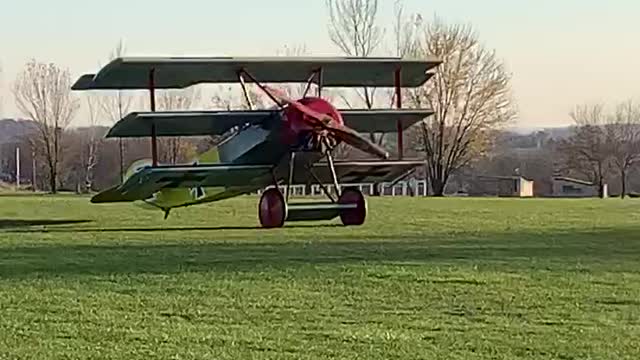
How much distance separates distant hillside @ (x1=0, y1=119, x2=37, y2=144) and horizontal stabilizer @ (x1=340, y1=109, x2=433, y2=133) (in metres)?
43.8

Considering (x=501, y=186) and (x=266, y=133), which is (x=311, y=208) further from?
(x=501, y=186)

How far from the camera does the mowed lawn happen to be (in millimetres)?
7113

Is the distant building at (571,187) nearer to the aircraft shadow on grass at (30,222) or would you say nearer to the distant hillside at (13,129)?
the distant hillside at (13,129)

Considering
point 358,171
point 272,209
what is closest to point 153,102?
point 272,209

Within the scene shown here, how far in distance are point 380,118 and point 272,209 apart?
4.14m

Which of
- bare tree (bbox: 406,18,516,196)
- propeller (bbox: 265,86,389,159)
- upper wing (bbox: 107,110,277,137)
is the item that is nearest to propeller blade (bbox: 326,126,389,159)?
propeller (bbox: 265,86,389,159)

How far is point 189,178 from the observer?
63.6 feet

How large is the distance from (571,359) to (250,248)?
26.4ft

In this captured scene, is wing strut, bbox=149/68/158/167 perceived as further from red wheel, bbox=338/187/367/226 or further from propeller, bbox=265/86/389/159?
red wheel, bbox=338/187/367/226

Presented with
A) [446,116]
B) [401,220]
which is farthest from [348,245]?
[446,116]

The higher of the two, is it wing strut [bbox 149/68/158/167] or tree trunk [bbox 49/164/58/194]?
wing strut [bbox 149/68/158/167]

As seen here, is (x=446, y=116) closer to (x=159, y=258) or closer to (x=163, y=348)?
(x=159, y=258)

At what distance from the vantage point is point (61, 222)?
2120 centimetres

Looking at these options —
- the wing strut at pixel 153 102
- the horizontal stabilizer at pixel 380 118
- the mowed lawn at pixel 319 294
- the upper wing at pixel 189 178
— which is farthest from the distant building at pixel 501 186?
the mowed lawn at pixel 319 294
